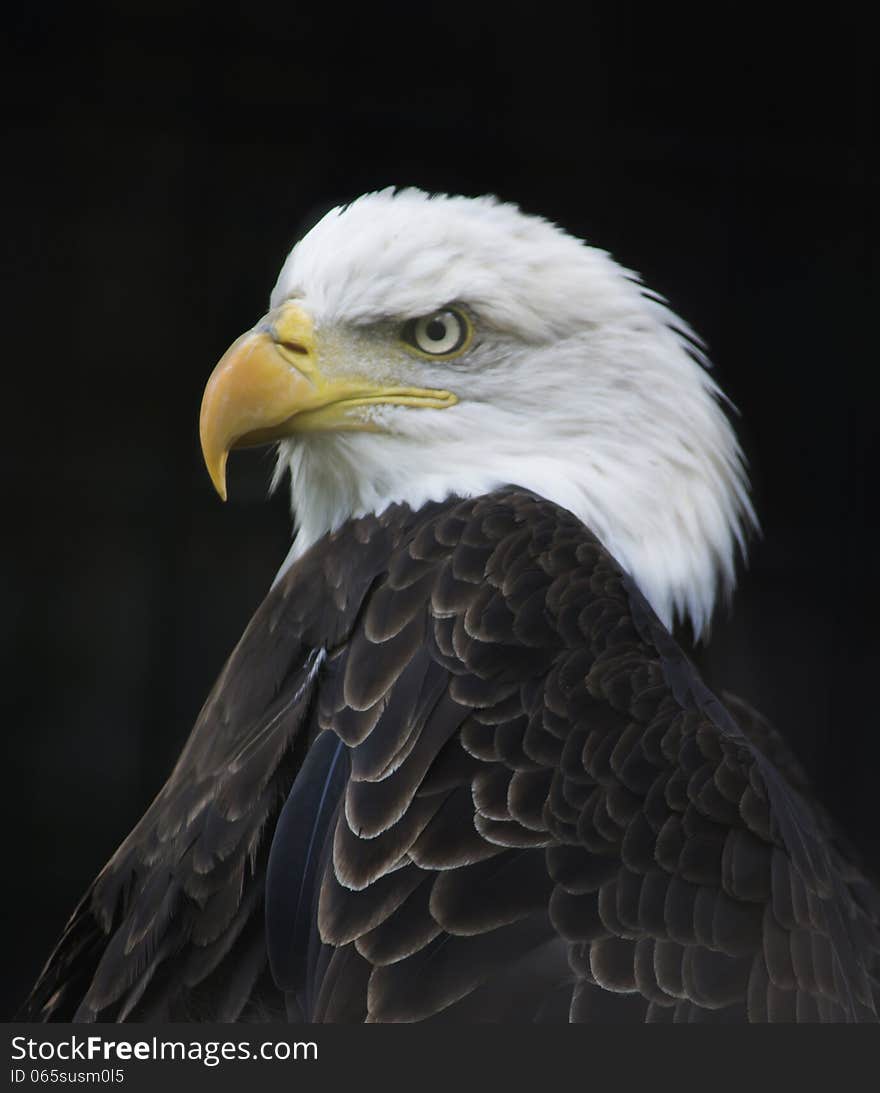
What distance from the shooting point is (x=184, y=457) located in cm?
384

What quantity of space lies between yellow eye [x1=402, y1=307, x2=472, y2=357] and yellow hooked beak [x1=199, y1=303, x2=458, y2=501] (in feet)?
0.16

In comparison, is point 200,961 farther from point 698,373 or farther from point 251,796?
point 698,373

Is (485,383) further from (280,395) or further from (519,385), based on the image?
(280,395)

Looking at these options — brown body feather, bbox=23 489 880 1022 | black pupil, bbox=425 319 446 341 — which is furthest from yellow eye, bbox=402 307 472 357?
brown body feather, bbox=23 489 880 1022

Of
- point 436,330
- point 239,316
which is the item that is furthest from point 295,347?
point 239,316

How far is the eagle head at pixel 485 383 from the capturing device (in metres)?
1.89

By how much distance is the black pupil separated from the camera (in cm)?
193

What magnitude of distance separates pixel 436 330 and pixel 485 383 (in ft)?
0.28

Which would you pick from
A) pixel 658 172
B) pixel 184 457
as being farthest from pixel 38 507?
pixel 658 172

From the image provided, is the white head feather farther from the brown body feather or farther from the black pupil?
the brown body feather

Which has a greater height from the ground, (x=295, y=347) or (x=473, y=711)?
(x=295, y=347)

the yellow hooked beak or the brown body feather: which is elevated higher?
the yellow hooked beak

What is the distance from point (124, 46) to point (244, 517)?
3.59 feet

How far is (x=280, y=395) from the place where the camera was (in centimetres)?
186
